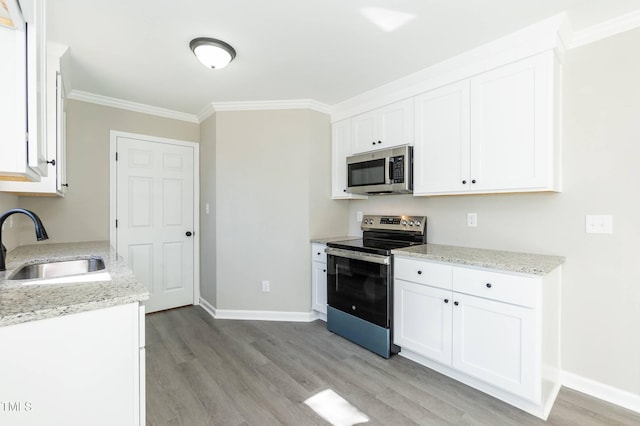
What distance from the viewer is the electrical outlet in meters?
2.52

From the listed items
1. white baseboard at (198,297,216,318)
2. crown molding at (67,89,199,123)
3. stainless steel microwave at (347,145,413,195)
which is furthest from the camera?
white baseboard at (198,297,216,318)

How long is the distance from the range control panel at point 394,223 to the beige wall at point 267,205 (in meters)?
0.54

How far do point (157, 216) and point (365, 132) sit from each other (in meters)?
2.54

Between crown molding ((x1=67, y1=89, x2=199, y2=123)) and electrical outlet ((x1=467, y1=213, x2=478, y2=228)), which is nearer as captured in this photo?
electrical outlet ((x1=467, y1=213, x2=478, y2=228))

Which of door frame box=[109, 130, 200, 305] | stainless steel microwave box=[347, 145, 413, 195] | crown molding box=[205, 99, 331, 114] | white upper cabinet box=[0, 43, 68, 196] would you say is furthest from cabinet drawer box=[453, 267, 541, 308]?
door frame box=[109, 130, 200, 305]

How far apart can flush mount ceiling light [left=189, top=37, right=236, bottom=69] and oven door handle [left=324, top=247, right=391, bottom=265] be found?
5.95 feet

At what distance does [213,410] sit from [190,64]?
2499 mm

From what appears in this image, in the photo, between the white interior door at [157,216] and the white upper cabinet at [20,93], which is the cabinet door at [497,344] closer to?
the white upper cabinet at [20,93]

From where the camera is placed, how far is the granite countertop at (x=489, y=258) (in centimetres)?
180

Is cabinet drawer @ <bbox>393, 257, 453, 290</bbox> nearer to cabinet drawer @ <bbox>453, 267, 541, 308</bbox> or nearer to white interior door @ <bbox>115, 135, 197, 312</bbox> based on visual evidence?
cabinet drawer @ <bbox>453, 267, 541, 308</bbox>

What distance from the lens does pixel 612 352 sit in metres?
1.94

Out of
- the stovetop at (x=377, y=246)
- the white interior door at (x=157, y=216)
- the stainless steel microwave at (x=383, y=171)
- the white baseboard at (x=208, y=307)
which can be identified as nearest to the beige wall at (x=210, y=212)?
the white baseboard at (x=208, y=307)

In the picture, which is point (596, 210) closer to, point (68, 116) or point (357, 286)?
point (357, 286)

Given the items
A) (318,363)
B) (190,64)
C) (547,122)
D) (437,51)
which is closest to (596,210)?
(547,122)
